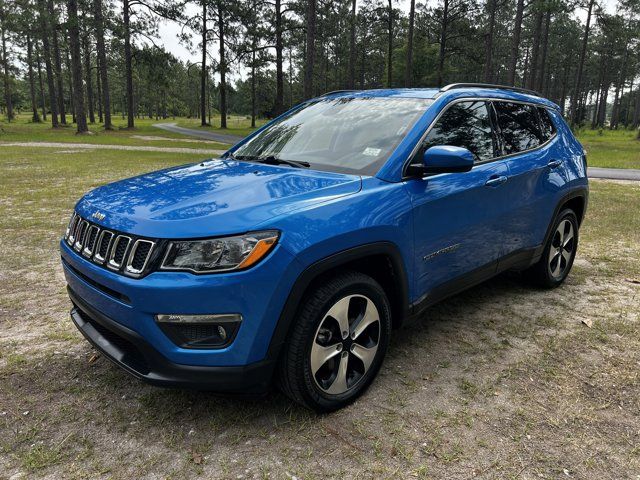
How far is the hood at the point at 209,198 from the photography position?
2266mm

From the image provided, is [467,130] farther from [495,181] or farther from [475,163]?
[495,181]

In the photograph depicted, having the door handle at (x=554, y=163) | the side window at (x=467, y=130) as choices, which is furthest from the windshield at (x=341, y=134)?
the door handle at (x=554, y=163)

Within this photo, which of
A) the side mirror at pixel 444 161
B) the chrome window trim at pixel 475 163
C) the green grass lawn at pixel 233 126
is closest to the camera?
the side mirror at pixel 444 161

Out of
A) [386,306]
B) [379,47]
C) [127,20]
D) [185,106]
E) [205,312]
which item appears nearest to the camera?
[205,312]

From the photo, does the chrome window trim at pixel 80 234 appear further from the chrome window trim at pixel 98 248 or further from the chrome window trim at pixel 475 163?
the chrome window trim at pixel 475 163

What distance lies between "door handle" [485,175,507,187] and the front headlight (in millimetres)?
1983

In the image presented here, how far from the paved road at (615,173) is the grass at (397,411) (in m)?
11.1

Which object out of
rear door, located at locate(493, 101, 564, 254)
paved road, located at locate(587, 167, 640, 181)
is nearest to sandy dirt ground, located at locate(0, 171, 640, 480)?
rear door, located at locate(493, 101, 564, 254)

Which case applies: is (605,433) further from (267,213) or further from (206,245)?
(206,245)

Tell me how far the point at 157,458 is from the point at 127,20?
35207 millimetres

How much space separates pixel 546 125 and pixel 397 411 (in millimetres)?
3128

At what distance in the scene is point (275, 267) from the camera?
222 cm

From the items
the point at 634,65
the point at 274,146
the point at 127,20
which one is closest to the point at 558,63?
the point at 634,65

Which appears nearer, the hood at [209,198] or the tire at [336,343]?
the hood at [209,198]
